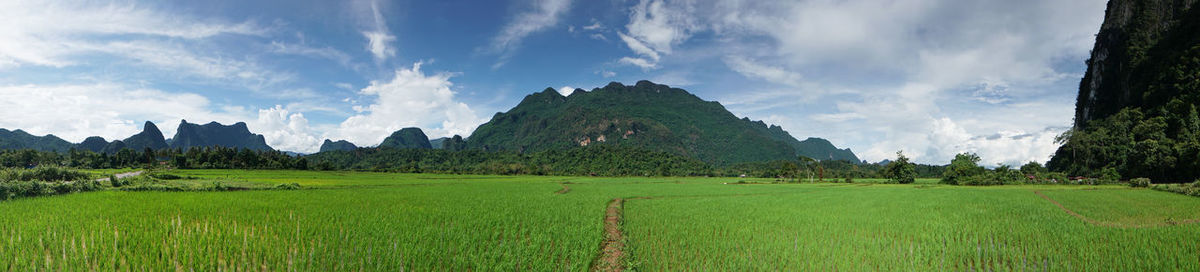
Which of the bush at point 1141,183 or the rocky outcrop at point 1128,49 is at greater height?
the rocky outcrop at point 1128,49

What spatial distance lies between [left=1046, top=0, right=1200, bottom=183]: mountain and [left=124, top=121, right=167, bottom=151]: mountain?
247 meters

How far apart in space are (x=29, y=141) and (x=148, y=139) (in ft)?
131

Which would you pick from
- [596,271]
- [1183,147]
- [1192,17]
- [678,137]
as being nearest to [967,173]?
[1183,147]

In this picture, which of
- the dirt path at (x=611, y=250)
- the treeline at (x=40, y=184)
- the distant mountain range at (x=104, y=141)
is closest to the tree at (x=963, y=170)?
the dirt path at (x=611, y=250)

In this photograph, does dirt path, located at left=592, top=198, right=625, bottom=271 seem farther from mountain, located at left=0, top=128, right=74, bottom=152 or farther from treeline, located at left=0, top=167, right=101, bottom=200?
mountain, located at left=0, top=128, right=74, bottom=152

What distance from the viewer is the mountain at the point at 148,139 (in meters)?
155

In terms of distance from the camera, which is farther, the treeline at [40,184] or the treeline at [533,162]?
the treeline at [533,162]

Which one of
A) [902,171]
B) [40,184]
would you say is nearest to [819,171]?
[902,171]

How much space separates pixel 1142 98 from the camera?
180ft

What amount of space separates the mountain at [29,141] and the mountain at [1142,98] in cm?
20289

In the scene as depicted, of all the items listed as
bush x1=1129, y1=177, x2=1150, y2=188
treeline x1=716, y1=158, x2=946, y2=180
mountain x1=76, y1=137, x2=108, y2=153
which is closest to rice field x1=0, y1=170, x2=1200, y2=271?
bush x1=1129, y1=177, x2=1150, y2=188

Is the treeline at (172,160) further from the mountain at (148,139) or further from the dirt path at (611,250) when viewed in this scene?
the mountain at (148,139)

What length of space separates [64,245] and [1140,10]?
108 meters

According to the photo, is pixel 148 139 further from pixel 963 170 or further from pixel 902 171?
pixel 963 170
